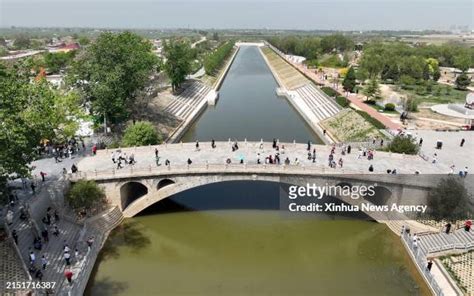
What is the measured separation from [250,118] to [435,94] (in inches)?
1571

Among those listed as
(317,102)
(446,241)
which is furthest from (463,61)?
(446,241)

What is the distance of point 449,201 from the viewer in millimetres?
31562

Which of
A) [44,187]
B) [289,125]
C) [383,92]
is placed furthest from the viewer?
[383,92]

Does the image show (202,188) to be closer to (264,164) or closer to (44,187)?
(264,164)

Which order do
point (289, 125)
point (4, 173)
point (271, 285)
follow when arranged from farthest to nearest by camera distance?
point (289, 125), point (271, 285), point (4, 173)

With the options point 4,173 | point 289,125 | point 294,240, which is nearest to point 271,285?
point 294,240

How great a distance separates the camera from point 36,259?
87.9 feet

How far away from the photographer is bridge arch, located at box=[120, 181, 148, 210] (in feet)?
114

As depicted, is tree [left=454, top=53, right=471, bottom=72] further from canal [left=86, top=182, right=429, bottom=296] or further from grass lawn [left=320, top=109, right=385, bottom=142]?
canal [left=86, top=182, right=429, bottom=296]

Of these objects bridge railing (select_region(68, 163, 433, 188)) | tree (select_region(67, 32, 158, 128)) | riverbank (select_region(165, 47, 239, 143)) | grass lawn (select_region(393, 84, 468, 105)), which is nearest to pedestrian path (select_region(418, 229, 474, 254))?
bridge railing (select_region(68, 163, 433, 188))

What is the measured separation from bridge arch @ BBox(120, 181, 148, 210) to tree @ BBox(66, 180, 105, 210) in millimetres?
2262

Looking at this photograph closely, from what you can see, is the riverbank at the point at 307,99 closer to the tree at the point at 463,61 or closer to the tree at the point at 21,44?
the tree at the point at 463,61

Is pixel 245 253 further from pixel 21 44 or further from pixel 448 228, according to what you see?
pixel 21 44

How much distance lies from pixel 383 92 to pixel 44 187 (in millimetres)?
67337
